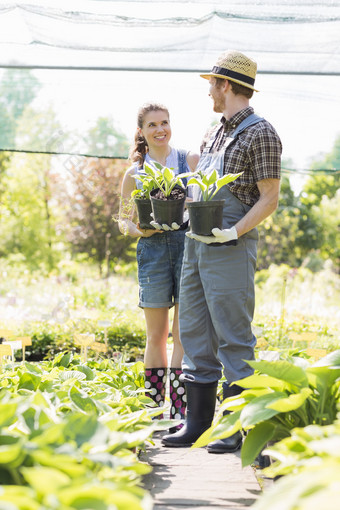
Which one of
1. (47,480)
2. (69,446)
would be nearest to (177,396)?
(69,446)

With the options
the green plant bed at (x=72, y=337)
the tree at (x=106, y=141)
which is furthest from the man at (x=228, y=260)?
the green plant bed at (x=72, y=337)

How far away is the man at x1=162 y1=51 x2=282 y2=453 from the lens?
245cm

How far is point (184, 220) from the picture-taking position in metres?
2.83

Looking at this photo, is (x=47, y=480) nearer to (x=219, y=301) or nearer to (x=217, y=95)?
(x=219, y=301)

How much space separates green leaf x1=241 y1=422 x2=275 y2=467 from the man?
0.55 metres

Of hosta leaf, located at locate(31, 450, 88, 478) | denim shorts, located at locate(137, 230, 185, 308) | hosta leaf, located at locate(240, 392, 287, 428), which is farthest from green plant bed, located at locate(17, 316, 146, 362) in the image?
hosta leaf, located at locate(31, 450, 88, 478)

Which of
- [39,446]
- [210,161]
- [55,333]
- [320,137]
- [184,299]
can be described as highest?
[320,137]

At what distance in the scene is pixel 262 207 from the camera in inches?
95.7

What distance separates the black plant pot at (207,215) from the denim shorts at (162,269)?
1.72ft

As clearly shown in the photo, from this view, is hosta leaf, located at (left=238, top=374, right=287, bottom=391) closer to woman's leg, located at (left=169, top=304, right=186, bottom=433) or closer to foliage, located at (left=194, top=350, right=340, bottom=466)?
foliage, located at (left=194, top=350, right=340, bottom=466)

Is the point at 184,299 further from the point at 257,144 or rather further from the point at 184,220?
the point at 257,144

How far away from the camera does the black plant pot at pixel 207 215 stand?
2357 mm

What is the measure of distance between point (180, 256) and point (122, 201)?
0.40m

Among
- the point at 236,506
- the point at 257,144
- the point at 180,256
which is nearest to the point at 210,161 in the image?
the point at 257,144
